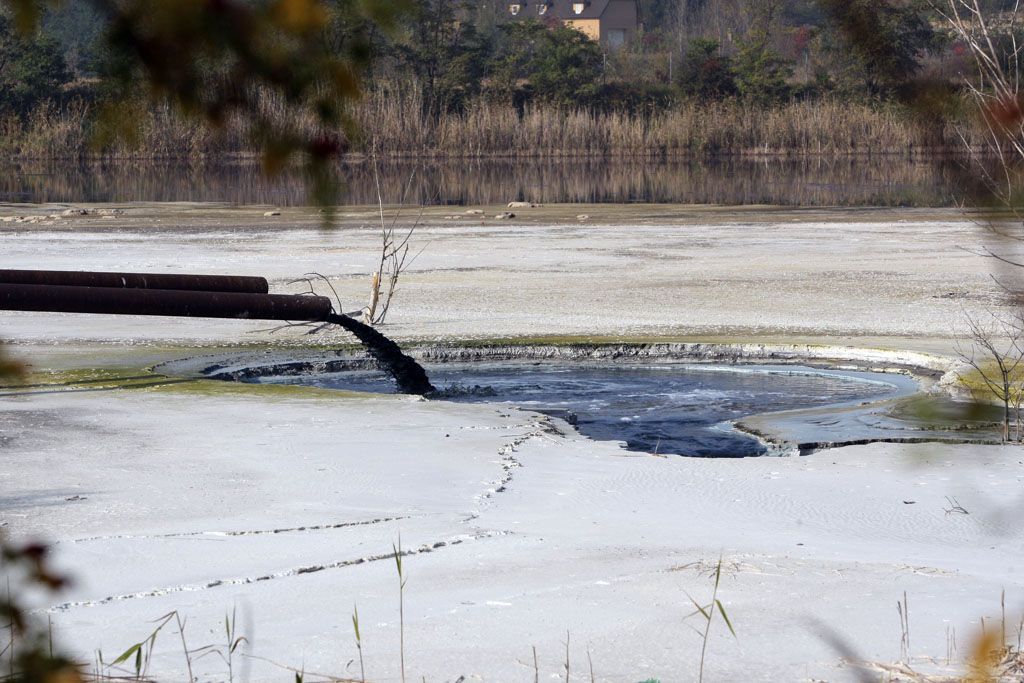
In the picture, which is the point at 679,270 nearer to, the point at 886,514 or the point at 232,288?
the point at 232,288

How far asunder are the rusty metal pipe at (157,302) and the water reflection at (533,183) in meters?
17.6

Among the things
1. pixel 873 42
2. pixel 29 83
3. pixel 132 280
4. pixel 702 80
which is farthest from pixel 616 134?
pixel 873 42

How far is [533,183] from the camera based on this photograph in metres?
36.6

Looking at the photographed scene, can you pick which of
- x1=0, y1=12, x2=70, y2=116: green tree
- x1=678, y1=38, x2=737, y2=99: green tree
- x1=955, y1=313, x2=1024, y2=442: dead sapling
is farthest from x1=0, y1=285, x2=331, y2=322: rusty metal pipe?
x1=678, y1=38, x2=737, y2=99: green tree

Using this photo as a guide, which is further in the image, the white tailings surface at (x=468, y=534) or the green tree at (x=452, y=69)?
the green tree at (x=452, y=69)

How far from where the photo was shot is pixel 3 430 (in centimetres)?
779

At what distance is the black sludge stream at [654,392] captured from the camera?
9.06m

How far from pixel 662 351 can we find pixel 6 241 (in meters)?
13.1

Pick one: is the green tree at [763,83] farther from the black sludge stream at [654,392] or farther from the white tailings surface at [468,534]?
the white tailings surface at [468,534]

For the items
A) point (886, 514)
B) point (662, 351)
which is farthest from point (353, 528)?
point (662, 351)

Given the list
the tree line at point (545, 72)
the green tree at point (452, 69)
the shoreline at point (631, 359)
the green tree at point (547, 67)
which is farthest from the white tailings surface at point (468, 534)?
the green tree at point (547, 67)

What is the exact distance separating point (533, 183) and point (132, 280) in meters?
27.0

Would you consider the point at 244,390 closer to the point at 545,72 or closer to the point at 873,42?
the point at 873,42

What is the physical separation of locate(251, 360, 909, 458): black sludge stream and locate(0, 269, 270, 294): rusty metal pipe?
880 mm
